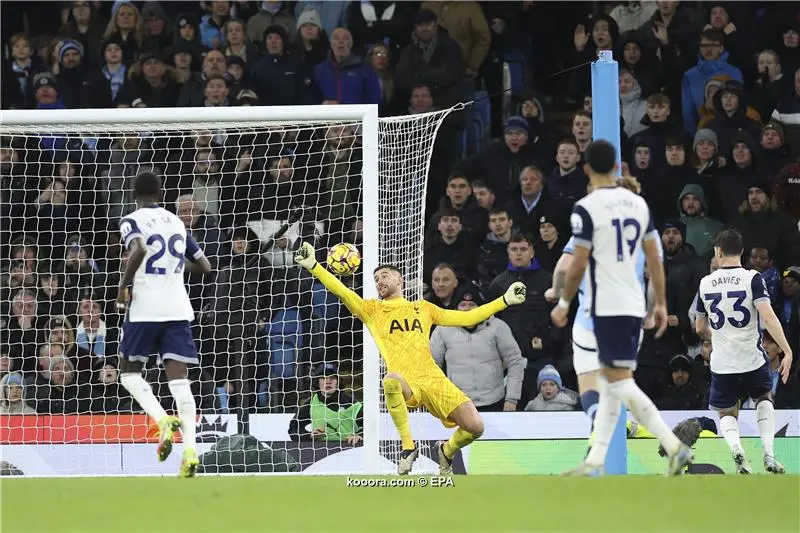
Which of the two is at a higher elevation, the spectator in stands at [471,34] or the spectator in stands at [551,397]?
the spectator in stands at [471,34]

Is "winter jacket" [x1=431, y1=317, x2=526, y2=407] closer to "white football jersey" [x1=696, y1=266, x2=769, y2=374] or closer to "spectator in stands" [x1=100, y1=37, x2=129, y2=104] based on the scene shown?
"white football jersey" [x1=696, y1=266, x2=769, y2=374]

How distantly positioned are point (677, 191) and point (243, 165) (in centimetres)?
462

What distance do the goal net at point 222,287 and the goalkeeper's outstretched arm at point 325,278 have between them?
541 mm

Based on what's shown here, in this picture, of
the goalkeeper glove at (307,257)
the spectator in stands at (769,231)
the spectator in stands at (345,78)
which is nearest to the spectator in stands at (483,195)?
the spectator in stands at (345,78)

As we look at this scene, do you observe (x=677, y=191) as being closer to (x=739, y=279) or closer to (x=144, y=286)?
(x=739, y=279)

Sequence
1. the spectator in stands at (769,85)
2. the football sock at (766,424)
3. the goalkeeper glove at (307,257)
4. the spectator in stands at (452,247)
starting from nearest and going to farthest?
1. the goalkeeper glove at (307,257)
2. the football sock at (766,424)
3. the spectator in stands at (452,247)
4. the spectator in stands at (769,85)

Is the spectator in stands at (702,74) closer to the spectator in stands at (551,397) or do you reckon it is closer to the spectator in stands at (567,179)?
the spectator in stands at (567,179)

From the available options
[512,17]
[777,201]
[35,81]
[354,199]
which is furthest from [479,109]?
[35,81]

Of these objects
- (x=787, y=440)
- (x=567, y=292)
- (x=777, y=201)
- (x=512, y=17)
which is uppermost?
(x=512, y=17)

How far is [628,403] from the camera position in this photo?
782cm

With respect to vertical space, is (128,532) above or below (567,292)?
below

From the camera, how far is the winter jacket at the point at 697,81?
1526cm

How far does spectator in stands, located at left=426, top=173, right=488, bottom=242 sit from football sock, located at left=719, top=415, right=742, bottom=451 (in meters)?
3.64

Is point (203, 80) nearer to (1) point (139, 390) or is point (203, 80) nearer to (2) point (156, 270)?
(2) point (156, 270)
